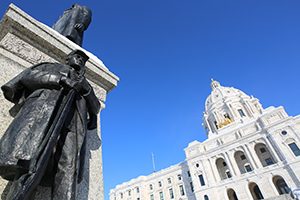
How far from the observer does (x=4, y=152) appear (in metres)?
0.99

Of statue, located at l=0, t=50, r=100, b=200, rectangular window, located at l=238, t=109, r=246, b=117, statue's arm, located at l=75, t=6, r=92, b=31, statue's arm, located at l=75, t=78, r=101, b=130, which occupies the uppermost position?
rectangular window, located at l=238, t=109, r=246, b=117

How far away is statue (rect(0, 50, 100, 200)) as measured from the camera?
0.95 m

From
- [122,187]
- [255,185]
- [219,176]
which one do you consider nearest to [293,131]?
[255,185]

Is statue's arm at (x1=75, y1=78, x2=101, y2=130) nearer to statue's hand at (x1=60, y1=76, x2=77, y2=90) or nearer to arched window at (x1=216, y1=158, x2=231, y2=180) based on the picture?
statue's hand at (x1=60, y1=76, x2=77, y2=90)

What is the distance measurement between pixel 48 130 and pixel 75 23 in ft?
6.61

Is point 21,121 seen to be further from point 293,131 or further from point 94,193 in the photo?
point 293,131

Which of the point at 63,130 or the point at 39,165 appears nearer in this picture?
the point at 39,165

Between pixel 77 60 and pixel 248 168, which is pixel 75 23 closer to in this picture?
pixel 77 60

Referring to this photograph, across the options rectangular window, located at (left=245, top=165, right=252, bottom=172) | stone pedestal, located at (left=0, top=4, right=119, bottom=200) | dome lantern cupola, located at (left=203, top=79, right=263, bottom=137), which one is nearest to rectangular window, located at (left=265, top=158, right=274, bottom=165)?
rectangular window, located at (left=245, top=165, right=252, bottom=172)

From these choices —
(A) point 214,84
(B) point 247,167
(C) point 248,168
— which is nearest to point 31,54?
(C) point 248,168

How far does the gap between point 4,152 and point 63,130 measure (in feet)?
1.28

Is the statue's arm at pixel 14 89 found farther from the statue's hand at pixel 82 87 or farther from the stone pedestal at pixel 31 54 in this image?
the statue's hand at pixel 82 87

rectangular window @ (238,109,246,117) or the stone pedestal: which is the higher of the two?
rectangular window @ (238,109,246,117)

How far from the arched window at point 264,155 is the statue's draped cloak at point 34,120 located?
38.3 m
